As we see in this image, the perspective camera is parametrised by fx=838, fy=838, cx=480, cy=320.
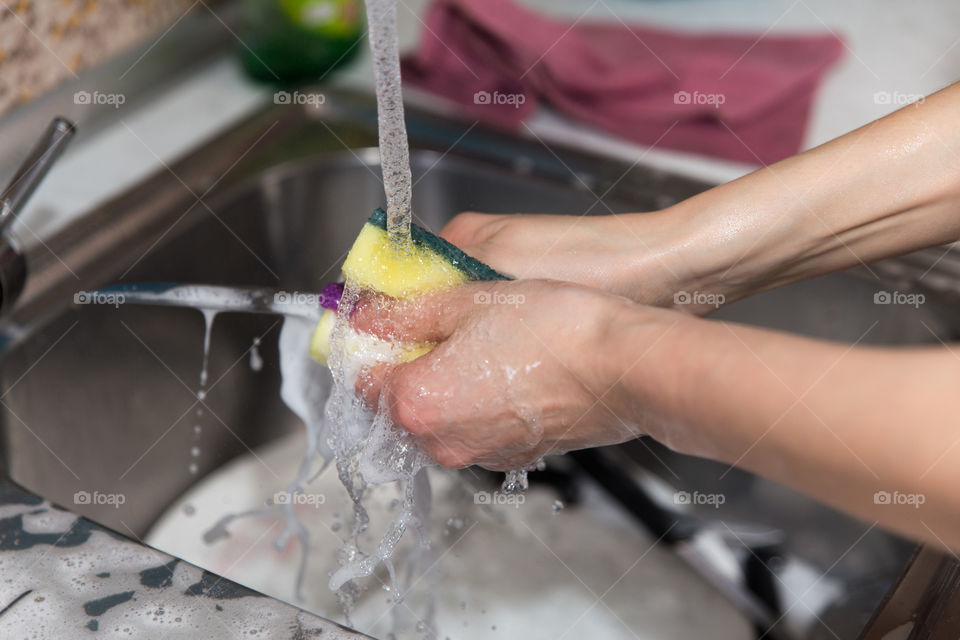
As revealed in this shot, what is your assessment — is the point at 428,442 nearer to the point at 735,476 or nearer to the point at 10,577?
the point at 10,577

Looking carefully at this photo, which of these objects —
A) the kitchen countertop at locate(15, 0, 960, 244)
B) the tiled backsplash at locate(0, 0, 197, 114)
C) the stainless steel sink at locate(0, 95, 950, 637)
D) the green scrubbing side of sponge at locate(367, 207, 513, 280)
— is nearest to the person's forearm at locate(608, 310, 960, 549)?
the green scrubbing side of sponge at locate(367, 207, 513, 280)

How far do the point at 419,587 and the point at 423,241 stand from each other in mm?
332

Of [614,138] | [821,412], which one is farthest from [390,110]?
[614,138]

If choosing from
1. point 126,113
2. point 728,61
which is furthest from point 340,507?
point 728,61

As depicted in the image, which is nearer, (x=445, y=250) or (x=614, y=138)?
(x=445, y=250)

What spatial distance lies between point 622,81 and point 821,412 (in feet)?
1.99

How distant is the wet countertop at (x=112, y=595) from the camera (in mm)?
437

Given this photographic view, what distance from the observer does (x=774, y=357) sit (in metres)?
0.37

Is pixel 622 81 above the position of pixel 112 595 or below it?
above

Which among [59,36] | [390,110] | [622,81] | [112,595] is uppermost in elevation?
[622,81]

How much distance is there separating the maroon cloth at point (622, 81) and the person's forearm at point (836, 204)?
295 mm

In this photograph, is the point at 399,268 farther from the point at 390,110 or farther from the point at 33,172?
the point at 33,172

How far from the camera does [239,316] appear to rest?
638mm

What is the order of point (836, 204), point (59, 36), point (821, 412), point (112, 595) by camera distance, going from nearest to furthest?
point (821, 412) → point (112, 595) → point (836, 204) → point (59, 36)
